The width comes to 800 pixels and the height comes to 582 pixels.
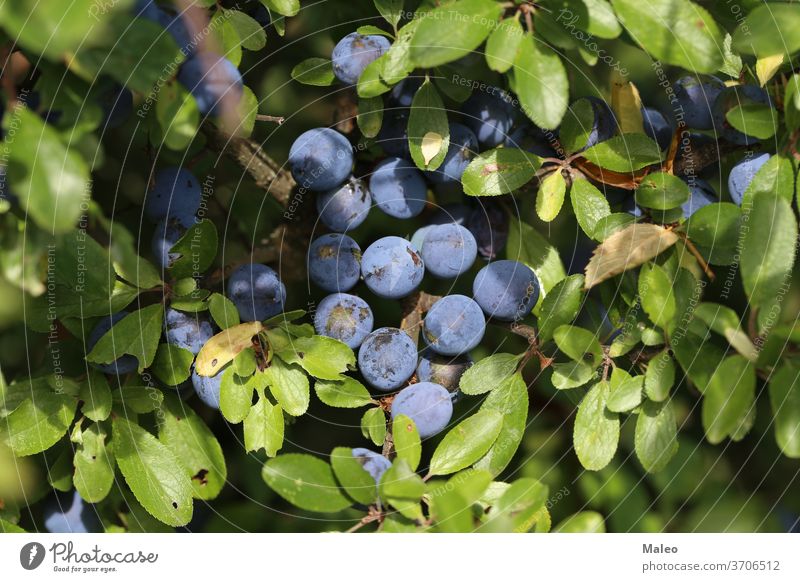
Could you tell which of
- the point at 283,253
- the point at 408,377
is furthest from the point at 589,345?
the point at 283,253

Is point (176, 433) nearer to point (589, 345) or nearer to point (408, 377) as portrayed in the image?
point (408, 377)

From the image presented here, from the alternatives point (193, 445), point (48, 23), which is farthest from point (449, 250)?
point (48, 23)

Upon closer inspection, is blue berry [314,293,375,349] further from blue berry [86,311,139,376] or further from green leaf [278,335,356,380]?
blue berry [86,311,139,376]

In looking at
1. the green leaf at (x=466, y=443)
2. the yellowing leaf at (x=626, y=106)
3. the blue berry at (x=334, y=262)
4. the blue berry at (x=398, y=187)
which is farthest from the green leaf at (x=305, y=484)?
the yellowing leaf at (x=626, y=106)

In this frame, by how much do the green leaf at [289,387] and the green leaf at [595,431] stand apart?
319 mm

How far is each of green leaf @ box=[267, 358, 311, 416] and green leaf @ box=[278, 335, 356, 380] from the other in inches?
0.5

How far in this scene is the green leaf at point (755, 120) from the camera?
2.69ft

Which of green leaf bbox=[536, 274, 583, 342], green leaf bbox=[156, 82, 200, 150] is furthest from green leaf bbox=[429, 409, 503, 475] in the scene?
green leaf bbox=[156, 82, 200, 150]

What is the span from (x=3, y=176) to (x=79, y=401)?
0.27 meters

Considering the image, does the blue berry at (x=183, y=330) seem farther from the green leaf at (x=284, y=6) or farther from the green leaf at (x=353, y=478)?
the green leaf at (x=284, y=6)

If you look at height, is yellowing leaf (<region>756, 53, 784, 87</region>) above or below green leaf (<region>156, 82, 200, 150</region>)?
below

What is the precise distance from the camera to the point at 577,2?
73 cm

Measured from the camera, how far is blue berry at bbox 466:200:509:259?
958mm
